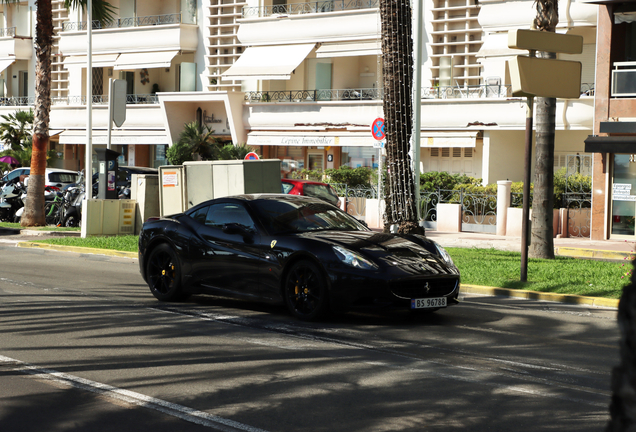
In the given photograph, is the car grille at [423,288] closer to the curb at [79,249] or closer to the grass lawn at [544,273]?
the grass lawn at [544,273]

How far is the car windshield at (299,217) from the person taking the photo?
996 centimetres

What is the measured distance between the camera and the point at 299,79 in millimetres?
39156

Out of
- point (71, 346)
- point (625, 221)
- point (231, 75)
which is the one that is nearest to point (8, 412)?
point (71, 346)

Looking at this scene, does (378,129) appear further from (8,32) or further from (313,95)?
(8,32)

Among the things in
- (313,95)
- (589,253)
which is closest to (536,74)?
(589,253)

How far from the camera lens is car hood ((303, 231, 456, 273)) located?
358 inches

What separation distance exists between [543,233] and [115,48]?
31.6 meters

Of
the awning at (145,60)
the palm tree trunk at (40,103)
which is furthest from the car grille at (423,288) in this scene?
the awning at (145,60)

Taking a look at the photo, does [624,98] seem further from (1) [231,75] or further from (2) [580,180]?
(1) [231,75]

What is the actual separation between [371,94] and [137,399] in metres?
30.7

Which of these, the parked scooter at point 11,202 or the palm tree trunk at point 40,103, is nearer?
the palm tree trunk at point 40,103

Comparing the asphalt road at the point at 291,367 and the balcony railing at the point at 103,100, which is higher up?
the balcony railing at the point at 103,100

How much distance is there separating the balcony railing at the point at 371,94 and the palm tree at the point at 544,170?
13.0 m

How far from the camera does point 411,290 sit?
9.02 m
